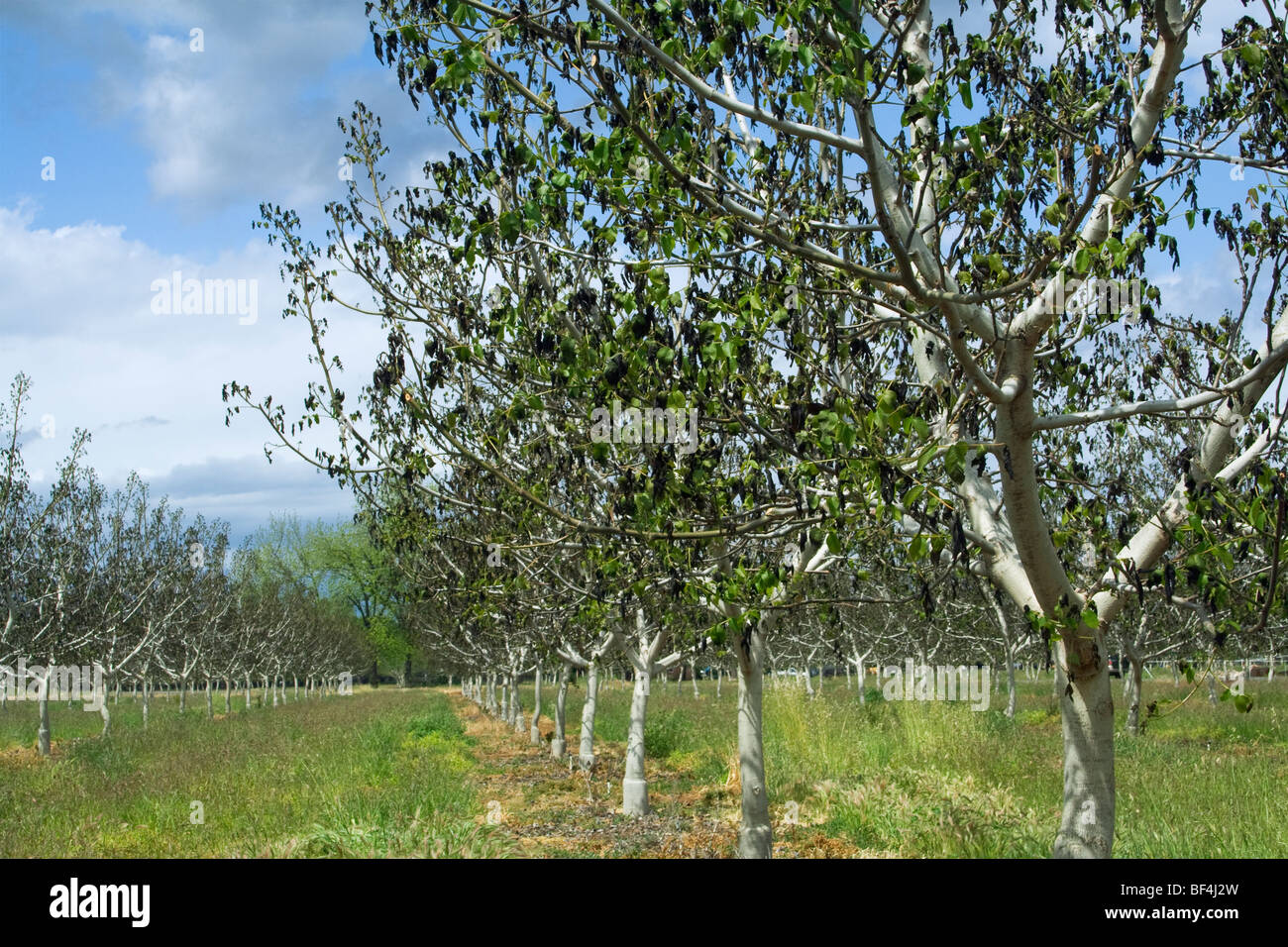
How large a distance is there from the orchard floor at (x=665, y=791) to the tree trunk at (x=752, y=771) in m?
1.37

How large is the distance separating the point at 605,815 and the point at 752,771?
546 centimetres

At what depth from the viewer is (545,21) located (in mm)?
4406

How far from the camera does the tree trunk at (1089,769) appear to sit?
5.18 meters

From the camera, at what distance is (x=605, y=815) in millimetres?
14195

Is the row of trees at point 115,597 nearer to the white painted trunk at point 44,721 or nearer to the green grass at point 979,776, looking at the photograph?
the white painted trunk at point 44,721

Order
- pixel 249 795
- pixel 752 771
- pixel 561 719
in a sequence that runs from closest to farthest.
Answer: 1. pixel 752 771
2. pixel 249 795
3. pixel 561 719

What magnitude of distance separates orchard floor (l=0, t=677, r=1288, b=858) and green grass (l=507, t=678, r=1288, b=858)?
0.05 meters

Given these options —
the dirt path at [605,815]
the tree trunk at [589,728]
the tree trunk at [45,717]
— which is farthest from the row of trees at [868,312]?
the tree trunk at [45,717]

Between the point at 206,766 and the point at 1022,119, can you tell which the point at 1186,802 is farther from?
the point at 206,766

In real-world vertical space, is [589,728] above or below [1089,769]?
below

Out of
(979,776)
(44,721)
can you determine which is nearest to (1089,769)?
(979,776)

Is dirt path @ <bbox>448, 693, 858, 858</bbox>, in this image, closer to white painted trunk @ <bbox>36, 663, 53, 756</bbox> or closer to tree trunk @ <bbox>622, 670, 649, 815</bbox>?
tree trunk @ <bbox>622, 670, 649, 815</bbox>

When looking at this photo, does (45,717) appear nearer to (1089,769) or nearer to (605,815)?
(605,815)

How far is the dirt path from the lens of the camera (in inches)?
440
